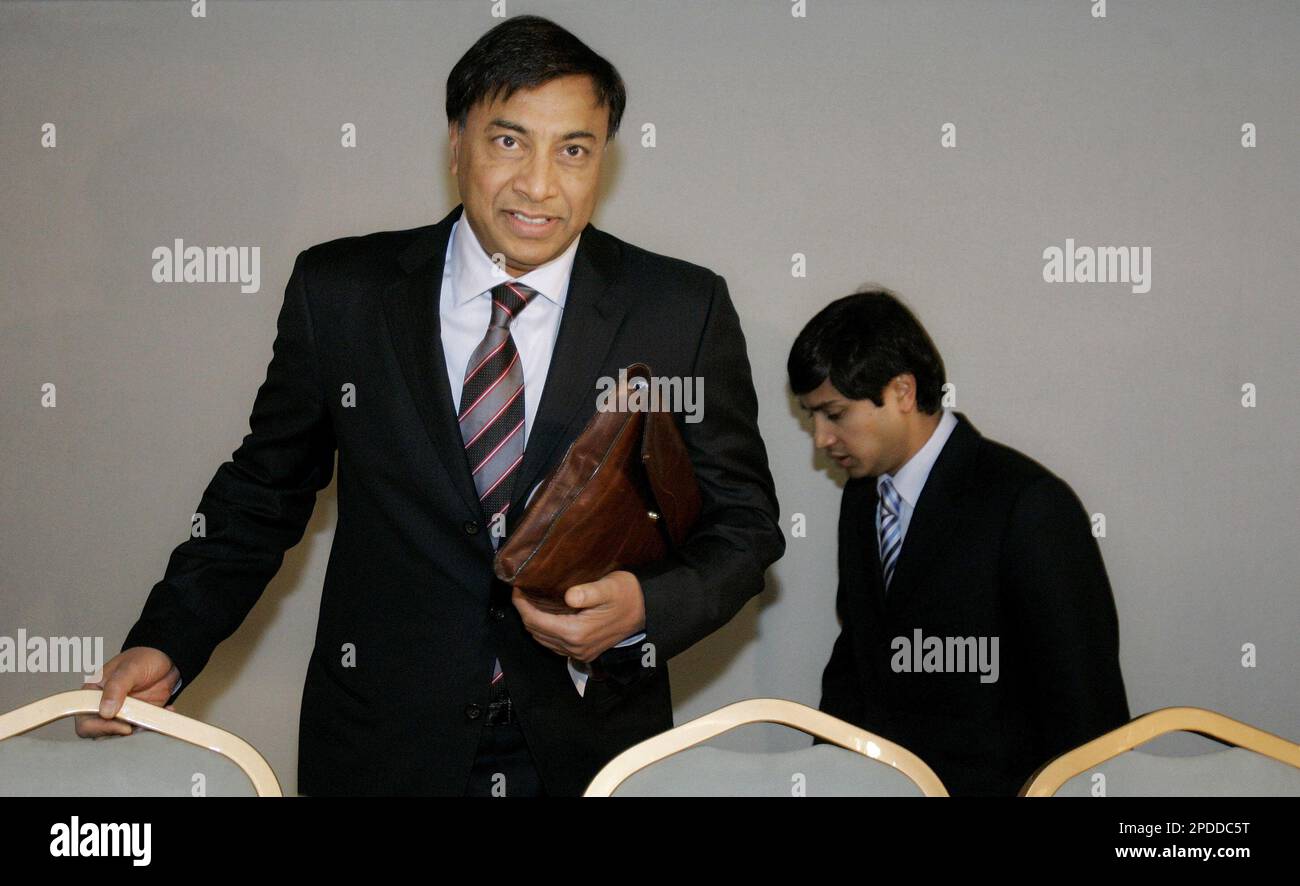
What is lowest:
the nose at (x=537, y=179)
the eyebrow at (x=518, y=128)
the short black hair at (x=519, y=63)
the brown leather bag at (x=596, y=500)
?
the brown leather bag at (x=596, y=500)

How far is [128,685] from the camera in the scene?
175cm

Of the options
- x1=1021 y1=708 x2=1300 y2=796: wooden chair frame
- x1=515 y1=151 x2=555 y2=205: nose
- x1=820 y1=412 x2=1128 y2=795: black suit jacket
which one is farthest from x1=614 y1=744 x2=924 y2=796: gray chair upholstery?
x1=515 y1=151 x2=555 y2=205: nose

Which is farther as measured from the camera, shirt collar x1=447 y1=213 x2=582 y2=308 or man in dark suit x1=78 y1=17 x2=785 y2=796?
shirt collar x1=447 y1=213 x2=582 y2=308

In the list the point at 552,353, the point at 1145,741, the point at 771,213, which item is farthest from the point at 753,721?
the point at 771,213

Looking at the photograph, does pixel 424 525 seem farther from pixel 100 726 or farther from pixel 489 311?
pixel 100 726

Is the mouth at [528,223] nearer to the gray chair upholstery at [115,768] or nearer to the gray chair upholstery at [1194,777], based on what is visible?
the gray chair upholstery at [115,768]

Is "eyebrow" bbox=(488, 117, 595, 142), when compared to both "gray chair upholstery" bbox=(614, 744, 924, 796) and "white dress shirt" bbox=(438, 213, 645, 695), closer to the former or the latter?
"white dress shirt" bbox=(438, 213, 645, 695)

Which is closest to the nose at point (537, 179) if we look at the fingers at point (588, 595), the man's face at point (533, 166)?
the man's face at point (533, 166)

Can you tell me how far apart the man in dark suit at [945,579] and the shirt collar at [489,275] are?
824 mm

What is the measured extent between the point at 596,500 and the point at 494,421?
12.2 inches

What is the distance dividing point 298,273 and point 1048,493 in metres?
1.53

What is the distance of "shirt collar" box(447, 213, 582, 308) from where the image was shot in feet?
6.68

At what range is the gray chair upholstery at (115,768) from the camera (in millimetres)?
1635

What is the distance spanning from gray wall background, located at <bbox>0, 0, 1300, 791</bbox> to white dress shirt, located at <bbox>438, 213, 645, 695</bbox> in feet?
4.32
